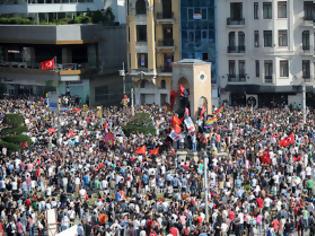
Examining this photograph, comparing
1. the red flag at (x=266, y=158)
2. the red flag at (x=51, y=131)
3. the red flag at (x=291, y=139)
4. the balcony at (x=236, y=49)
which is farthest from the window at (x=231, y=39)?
the red flag at (x=266, y=158)

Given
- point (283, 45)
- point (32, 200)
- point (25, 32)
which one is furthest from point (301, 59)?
point (32, 200)

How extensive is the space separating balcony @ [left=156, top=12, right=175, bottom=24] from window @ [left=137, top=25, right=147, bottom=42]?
4.43 ft

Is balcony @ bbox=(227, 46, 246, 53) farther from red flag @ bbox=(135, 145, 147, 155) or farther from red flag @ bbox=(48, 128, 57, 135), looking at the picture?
red flag @ bbox=(135, 145, 147, 155)

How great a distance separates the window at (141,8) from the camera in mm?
92750

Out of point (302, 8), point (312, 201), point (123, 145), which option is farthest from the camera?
point (302, 8)

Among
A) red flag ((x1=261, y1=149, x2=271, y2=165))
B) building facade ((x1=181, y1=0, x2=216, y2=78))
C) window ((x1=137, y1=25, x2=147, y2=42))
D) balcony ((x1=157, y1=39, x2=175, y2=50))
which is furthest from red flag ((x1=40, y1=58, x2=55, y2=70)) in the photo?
red flag ((x1=261, y1=149, x2=271, y2=165))

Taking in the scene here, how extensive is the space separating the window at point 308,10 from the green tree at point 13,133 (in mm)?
25756

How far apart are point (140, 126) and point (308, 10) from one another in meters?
23.3

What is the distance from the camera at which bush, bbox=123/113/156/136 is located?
69.2 metres

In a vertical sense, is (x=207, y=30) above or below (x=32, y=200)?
above

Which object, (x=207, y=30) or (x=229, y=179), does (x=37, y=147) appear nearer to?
(x=229, y=179)

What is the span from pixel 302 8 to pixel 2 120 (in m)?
25.8

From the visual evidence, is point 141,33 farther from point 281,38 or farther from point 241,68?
point 281,38

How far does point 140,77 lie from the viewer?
93.2m
